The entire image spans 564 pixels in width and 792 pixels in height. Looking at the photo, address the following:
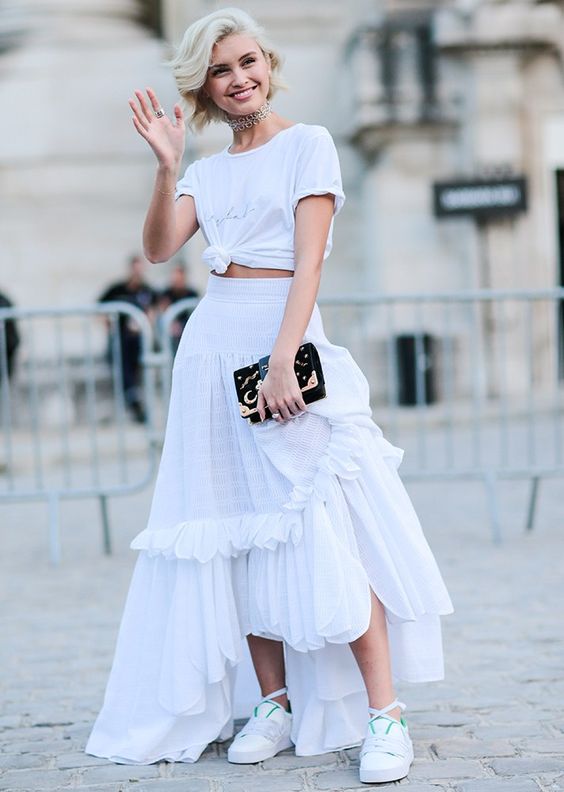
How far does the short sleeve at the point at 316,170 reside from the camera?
11.1 ft

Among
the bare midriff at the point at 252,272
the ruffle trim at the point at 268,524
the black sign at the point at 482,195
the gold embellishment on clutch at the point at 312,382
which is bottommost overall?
the ruffle trim at the point at 268,524

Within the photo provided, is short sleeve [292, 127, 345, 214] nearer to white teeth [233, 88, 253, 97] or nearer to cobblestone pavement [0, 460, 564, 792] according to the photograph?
white teeth [233, 88, 253, 97]

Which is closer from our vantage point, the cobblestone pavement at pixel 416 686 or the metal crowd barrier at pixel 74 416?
the cobblestone pavement at pixel 416 686

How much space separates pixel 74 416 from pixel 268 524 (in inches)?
375

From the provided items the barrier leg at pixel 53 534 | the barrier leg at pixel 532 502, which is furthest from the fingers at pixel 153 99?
the barrier leg at pixel 532 502

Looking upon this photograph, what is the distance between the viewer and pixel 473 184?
1380 cm

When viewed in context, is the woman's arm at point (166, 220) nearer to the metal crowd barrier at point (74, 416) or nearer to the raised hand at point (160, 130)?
the raised hand at point (160, 130)

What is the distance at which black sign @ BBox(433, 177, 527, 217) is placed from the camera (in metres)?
13.8

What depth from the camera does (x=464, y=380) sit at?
13.5 meters

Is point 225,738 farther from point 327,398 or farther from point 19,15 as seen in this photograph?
point 19,15

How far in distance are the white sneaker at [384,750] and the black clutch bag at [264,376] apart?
799 millimetres

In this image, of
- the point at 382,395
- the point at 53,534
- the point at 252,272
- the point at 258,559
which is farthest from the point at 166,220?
the point at 382,395

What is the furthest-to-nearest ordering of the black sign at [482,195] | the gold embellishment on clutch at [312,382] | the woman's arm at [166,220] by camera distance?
the black sign at [482,195] < the woman's arm at [166,220] < the gold embellishment on clutch at [312,382]

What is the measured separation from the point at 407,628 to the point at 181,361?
917 mm
